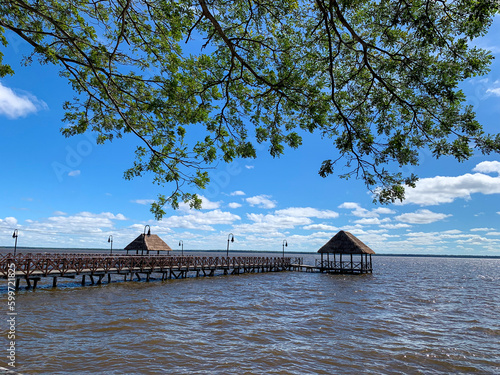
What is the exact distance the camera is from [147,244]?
3566cm

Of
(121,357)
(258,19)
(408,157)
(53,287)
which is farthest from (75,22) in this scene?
(53,287)

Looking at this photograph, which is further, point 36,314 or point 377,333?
point 36,314

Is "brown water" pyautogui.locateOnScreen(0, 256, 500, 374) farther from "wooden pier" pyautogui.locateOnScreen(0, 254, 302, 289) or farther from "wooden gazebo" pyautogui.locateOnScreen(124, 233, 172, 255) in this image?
"wooden gazebo" pyautogui.locateOnScreen(124, 233, 172, 255)

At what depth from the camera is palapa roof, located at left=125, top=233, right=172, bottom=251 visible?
3559 centimetres

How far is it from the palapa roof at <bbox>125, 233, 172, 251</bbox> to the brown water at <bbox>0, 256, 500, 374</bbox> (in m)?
16.5

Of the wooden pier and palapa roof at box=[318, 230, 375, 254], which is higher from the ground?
palapa roof at box=[318, 230, 375, 254]

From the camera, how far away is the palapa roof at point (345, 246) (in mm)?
38938

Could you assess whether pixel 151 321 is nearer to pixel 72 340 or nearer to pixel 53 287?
pixel 72 340

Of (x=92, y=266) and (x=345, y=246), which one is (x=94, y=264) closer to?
(x=92, y=266)

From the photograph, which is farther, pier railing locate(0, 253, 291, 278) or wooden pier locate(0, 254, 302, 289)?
pier railing locate(0, 253, 291, 278)

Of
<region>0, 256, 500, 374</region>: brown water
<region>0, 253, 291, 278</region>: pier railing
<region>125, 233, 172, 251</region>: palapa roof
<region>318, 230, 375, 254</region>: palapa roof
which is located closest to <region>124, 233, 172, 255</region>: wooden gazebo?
<region>125, 233, 172, 251</region>: palapa roof

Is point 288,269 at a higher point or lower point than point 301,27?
lower

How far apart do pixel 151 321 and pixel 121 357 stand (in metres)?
4.14

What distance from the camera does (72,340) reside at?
9.88 m
